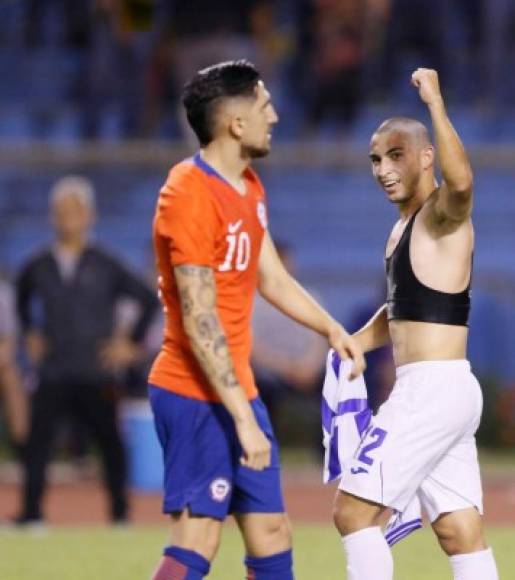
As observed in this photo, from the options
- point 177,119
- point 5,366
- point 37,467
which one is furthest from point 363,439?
point 177,119

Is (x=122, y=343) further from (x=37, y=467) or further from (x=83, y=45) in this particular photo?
(x=83, y=45)

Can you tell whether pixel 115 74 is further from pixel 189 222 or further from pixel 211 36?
pixel 189 222

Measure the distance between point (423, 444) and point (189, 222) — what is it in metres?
1.34

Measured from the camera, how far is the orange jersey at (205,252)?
6.34 metres

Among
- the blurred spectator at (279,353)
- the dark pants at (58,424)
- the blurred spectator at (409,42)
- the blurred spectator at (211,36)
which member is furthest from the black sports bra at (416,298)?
the blurred spectator at (409,42)

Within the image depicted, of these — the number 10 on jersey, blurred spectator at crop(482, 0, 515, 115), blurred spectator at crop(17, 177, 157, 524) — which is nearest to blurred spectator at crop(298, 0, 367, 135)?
blurred spectator at crop(482, 0, 515, 115)

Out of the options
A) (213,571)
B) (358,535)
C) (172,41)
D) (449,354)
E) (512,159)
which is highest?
(172,41)

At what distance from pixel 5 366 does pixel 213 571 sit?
5.68 metres

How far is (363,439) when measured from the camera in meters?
6.91

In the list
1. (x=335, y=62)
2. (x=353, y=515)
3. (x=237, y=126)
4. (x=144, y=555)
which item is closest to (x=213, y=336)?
(x=237, y=126)

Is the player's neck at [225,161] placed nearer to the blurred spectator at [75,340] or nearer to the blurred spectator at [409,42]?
the blurred spectator at [75,340]

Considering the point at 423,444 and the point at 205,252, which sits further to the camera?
the point at 423,444

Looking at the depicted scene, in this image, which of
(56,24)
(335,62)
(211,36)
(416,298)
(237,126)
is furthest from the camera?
(56,24)

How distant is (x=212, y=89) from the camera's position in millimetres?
6480
